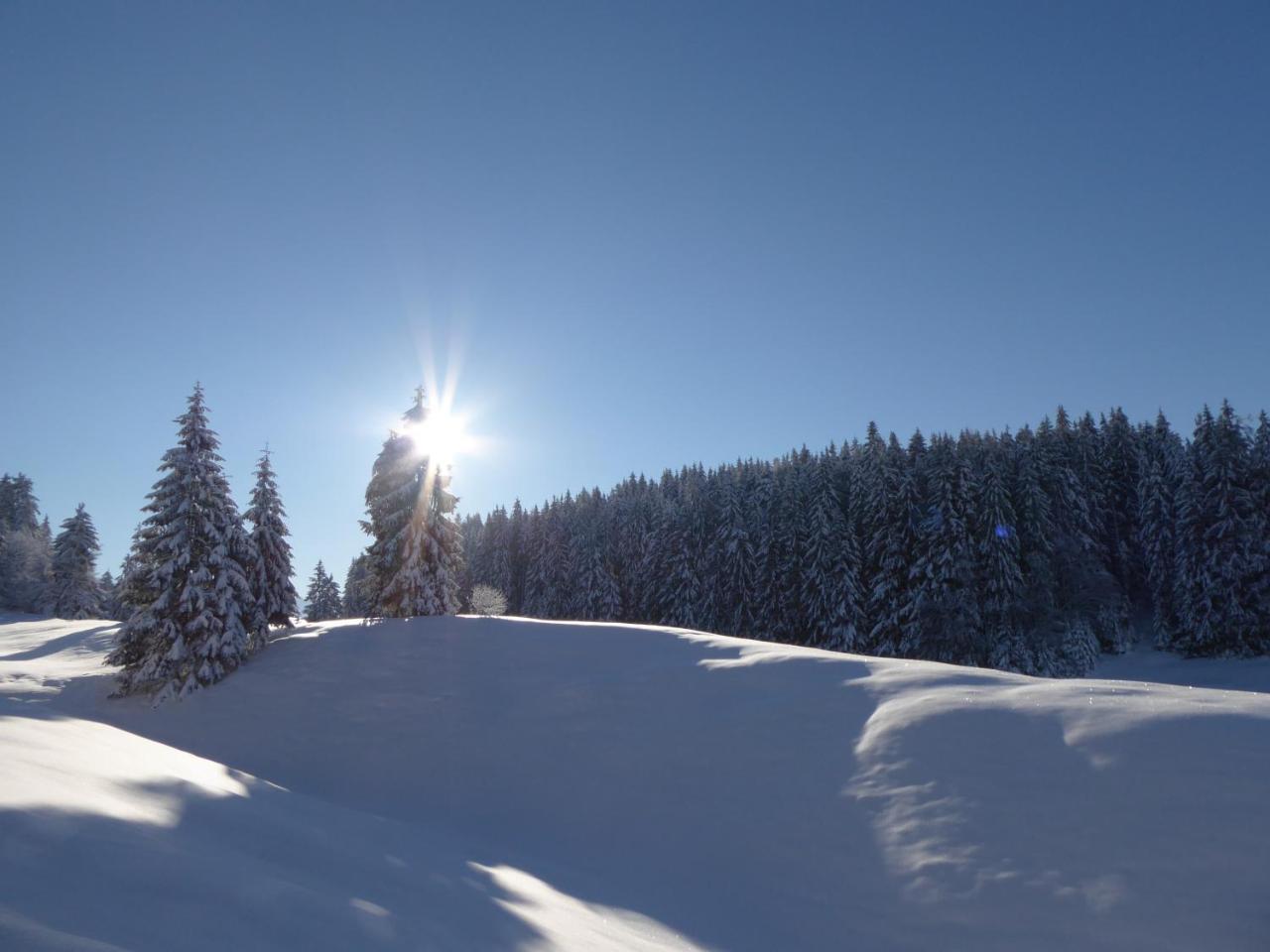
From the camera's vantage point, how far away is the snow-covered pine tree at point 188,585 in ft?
73.3

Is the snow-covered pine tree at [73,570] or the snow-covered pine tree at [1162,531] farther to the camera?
the snow-covered pine tree at [73,570]

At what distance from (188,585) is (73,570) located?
47458 mm

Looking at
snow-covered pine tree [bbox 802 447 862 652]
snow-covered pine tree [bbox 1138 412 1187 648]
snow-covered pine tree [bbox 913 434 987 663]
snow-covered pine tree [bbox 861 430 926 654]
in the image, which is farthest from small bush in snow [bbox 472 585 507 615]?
snow-covered pine tree [bbox 1138 412 1187 648]

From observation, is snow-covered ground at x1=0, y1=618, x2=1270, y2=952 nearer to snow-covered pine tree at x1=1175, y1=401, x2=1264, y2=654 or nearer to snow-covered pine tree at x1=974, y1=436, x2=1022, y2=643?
snow-covered pine tree at x1=974, y1=436, x2=1022, y2=643

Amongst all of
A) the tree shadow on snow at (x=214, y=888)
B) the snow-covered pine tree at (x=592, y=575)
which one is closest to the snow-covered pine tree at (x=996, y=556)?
the snow-covered pine tree at (x=592, y=575)

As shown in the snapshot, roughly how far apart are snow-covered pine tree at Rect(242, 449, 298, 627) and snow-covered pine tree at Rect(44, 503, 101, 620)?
37.6 meters

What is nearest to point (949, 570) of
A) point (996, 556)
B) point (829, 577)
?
point (996, 556)

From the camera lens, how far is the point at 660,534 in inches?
2494

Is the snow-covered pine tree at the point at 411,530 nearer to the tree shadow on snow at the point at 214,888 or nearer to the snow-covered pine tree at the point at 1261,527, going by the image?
the tree shadow on snow at the point at 214,888

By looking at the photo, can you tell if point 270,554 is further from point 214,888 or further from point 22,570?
point 22,570

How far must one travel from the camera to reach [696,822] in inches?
408

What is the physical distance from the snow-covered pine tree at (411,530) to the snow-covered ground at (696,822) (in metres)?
13.1

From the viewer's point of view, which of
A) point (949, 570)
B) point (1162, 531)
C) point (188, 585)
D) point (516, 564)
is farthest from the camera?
point (516, 564)

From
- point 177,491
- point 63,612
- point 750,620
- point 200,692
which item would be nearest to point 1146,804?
point 200,692
